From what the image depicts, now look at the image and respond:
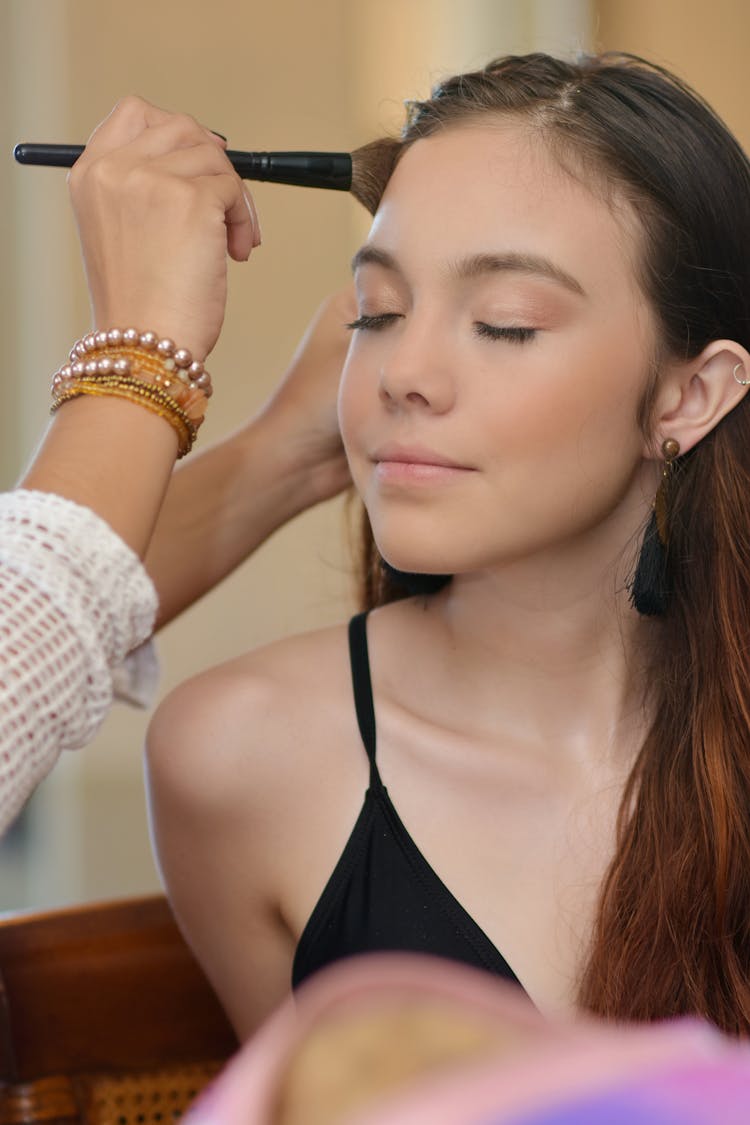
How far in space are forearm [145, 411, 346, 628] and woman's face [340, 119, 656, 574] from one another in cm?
26

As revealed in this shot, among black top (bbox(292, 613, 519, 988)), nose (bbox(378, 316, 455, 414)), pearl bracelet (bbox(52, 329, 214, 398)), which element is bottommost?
black top (bbox(292, 613, 519, 988))

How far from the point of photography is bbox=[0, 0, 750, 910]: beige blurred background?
2371 millimetres

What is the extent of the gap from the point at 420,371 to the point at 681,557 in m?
0.32

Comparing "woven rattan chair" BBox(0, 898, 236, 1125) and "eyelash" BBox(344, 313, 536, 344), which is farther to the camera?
"woven rattan chair" BBox(0, 898, 236, 1125)

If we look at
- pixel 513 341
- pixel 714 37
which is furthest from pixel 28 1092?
pixel 714 37

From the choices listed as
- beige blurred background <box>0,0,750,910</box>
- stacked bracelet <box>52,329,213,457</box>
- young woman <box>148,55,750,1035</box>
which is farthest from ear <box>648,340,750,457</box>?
beige blurred background <box>0,0,750,910</box>

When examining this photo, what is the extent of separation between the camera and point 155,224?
30.1 inches

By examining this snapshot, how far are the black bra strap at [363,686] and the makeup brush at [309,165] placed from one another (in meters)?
0.36

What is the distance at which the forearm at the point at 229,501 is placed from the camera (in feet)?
4.19

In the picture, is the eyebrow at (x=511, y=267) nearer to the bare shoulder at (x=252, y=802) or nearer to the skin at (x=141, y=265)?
the skin at (x=141, y=265)

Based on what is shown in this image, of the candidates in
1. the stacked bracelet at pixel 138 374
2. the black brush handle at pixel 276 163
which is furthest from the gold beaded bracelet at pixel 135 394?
the black brush handle at pixel 276 163

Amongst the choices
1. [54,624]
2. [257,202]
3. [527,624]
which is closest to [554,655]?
[527,624]

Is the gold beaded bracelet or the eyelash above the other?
the gold beaded bracelet

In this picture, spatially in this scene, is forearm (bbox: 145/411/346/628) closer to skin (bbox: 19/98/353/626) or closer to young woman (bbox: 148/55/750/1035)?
young woman (bbox: 148/55/750/1035)
